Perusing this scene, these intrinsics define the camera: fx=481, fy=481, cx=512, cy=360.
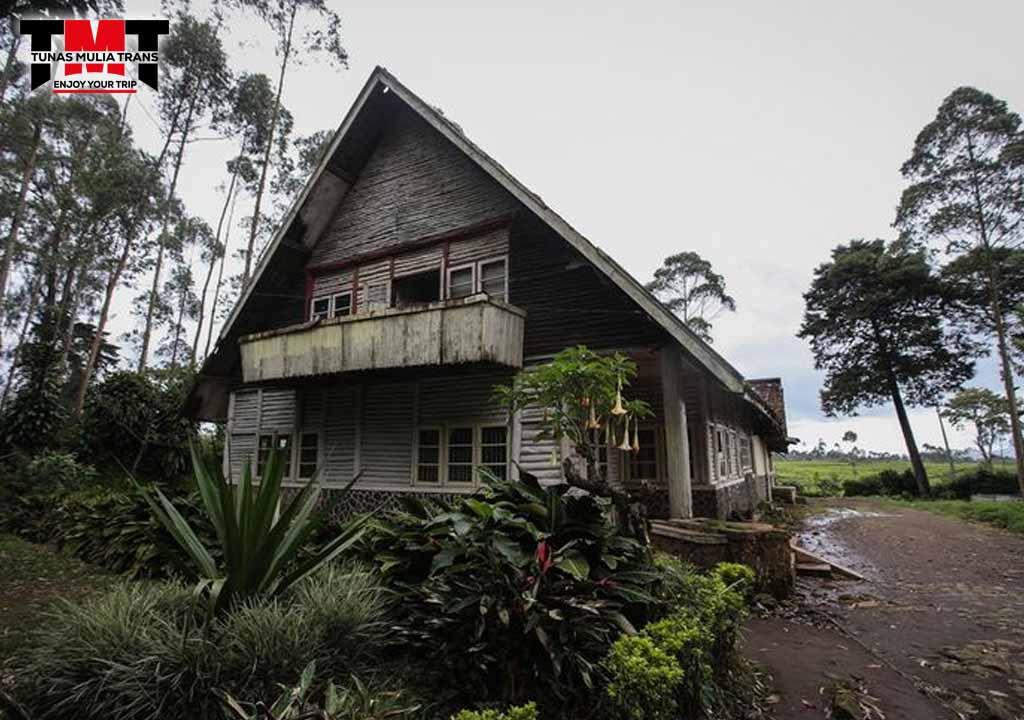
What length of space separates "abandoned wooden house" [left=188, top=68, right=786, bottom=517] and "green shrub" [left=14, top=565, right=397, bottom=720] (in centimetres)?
591

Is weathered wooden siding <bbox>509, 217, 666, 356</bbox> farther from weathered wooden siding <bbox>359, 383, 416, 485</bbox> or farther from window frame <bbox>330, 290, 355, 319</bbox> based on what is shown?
window frame <bbox>330, 290, 355, 319</bbox>

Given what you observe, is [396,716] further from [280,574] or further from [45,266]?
[45,266]

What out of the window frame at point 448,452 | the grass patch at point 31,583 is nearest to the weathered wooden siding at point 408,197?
the window frame at point 448,452

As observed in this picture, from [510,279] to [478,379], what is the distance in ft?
7.70

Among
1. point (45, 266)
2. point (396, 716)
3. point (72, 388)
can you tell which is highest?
point (45, 266)

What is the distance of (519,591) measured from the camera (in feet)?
11.2

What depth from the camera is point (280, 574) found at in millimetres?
3994

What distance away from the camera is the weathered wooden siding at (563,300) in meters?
9.18

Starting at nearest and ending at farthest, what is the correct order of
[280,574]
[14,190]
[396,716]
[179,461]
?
1. [396,716]
2. [280,574]
3. [179,461]
4. [14,190]

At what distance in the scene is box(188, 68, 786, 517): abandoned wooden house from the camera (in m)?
9.20

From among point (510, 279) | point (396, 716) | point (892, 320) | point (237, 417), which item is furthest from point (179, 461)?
point (892, 320)

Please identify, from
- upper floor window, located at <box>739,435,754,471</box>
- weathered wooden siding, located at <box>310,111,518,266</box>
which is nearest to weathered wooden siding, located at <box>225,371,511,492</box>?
weathered wooden siding, located at <box>310,111,518,266</box>

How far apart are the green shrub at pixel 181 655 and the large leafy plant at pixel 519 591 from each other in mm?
527

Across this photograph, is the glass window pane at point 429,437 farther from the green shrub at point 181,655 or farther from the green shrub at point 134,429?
the green shrub at point 134,429
